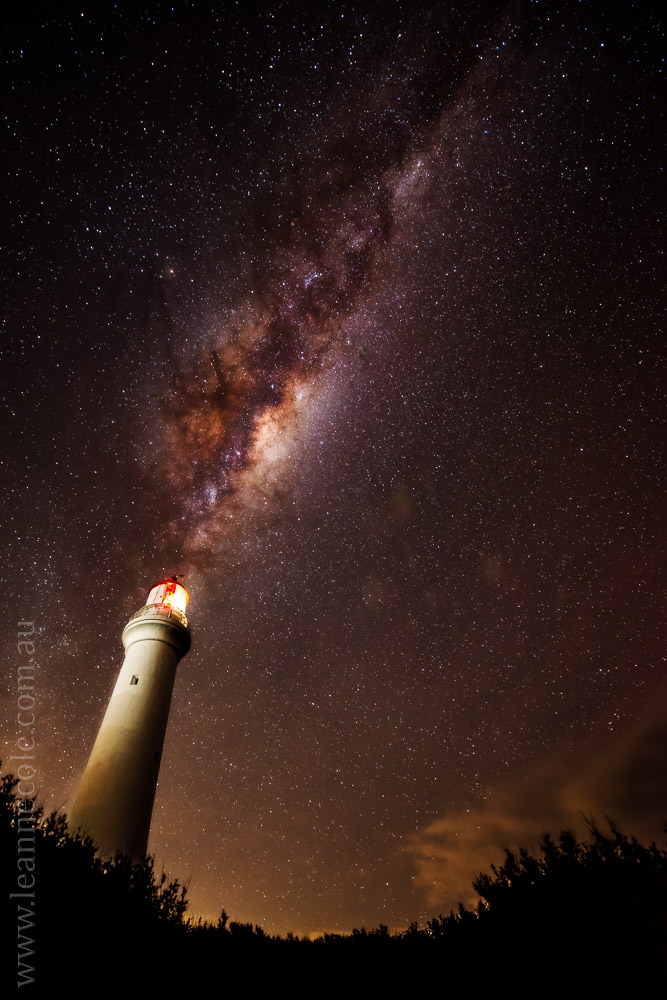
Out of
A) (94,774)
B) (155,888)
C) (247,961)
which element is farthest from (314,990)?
(94,774)

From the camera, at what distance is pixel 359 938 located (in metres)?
14.3

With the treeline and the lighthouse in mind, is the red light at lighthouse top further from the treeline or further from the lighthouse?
the treeline

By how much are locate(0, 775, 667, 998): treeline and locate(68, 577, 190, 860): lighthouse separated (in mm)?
2229

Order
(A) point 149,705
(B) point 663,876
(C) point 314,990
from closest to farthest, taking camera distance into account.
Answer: (C) point 314,990
(B) point 663,876
(A) point 149,705

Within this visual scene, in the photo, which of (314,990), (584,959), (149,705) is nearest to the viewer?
(584,959)

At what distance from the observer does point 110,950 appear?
663cm

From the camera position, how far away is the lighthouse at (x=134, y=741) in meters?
13.3

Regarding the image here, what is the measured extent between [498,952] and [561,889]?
2576 mm

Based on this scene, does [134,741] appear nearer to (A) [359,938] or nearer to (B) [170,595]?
(B) [170,595]

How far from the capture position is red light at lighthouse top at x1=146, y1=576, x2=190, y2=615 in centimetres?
1936

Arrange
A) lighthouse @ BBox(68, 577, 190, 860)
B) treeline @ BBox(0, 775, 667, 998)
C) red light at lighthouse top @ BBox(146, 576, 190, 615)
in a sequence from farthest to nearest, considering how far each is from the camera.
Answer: red light at lighthouse top @ BBox(146, 576, 190, 615) < lighthouse @ BBox(68, 577, 190, 860) < treeline @ BBox(0, 775, 667, 998)

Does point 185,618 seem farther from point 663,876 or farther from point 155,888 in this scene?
point 663,876

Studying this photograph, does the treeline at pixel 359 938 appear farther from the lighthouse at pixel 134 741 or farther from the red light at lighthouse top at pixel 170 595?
the red light at lighthouse top at pixel 170 595

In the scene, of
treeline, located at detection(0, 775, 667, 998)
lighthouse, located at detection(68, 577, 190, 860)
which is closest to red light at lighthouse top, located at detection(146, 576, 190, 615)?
lighthouse, located at detection(68, 577, 190, 860)
